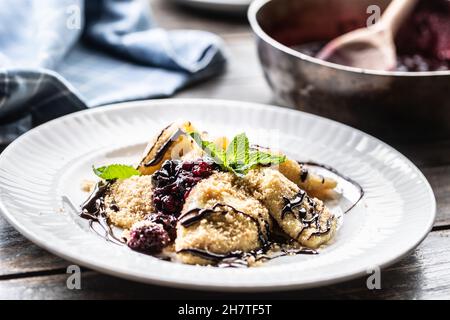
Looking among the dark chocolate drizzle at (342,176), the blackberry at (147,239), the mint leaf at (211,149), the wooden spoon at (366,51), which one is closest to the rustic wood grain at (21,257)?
the blackberry at (147,239)

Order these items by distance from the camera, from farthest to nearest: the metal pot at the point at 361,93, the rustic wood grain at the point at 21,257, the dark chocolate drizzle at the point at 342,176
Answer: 1. the metal pot at the point at 361,93
2. the dark chocolate drizzle at the point at 342,176
3. the rustic wood grain at the point at 21,257

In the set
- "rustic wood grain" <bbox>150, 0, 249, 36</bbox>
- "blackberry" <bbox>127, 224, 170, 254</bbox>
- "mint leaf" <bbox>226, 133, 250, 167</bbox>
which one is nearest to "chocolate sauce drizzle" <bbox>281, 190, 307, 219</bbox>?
"mint leaf" <bbox>226, 133, 250, 167</bbox>

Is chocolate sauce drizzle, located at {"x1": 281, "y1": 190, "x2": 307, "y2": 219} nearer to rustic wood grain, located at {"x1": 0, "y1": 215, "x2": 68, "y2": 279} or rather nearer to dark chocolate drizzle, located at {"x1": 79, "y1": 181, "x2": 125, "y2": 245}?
dark chocolate drizzle, located at {"x1": 79, "y1": 181, "x2": 125, "y2": 245}

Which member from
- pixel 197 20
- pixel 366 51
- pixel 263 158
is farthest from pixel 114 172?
pixel 197 20

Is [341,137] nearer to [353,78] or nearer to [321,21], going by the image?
[353,78]

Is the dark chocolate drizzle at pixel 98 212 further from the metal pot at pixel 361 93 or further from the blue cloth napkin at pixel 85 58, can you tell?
the metal pot at pixel 361 93

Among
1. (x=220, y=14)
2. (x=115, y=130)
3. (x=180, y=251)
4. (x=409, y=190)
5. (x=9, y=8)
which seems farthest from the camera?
(x=220, y=14)

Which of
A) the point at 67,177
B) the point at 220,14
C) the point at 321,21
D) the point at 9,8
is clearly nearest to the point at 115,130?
the point at 67,177
